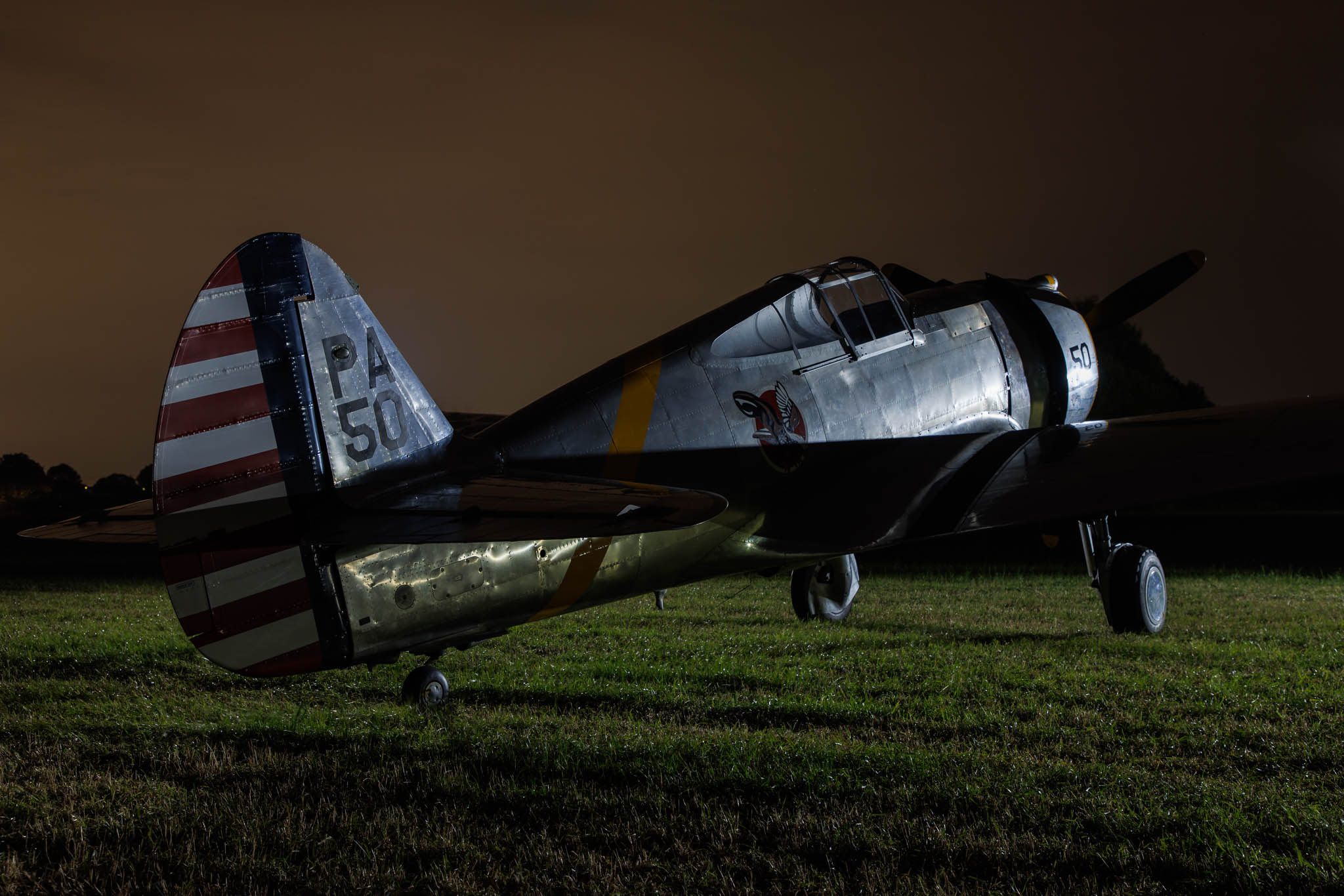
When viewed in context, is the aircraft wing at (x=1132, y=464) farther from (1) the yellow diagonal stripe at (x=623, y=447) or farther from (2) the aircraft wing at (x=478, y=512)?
(2) the aircraft wing at (x=478, y=512)

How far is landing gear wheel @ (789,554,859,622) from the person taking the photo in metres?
9.59

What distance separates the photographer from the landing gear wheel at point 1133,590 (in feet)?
27.1

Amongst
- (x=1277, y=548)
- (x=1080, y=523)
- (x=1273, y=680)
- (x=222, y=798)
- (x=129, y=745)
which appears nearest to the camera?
(x=222, y=798)

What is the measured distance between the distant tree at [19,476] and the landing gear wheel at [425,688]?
71.8 meters

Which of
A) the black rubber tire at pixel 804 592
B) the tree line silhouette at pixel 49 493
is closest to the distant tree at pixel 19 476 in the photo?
the tree line silhouette at pixel 49 493

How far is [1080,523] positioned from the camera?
8.35m

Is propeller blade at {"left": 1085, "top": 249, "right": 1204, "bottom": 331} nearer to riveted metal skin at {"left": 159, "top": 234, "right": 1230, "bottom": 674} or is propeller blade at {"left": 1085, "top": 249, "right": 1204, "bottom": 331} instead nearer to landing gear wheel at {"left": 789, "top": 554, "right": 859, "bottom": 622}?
riveted metal skin at {"left": 159, "top": 234, "right": 1230, "bottom": 674}

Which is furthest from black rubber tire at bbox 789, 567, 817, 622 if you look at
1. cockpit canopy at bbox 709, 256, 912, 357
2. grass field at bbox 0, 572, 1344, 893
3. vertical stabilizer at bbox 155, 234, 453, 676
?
vertical stabilizer at bbox 155, 234, 453, 676

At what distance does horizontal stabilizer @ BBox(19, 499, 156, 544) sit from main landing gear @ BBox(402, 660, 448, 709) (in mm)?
1625

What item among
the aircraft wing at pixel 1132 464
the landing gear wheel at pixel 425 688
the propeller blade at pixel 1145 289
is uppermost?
the propeller blade at pixel 1145 289

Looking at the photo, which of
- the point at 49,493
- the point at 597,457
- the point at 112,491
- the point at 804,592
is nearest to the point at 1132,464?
the point at 804,592

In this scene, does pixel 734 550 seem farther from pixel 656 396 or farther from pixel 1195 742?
pixel 1195 742

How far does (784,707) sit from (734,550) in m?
0.95

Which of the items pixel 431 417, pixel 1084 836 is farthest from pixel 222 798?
pixel 1084 836
